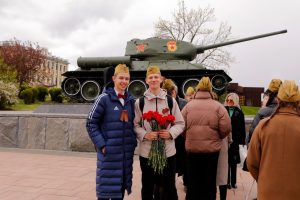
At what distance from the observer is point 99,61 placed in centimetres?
1694

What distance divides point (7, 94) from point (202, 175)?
83.9 ft

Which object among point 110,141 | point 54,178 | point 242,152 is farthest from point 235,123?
point 54,178

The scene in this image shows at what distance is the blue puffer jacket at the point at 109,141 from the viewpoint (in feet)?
12.5

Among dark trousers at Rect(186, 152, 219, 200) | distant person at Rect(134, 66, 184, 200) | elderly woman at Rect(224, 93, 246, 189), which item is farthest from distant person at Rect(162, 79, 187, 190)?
distant person at Rect(134, 66, 184, 200)

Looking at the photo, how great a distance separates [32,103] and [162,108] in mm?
33296

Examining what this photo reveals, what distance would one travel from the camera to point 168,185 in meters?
4.11

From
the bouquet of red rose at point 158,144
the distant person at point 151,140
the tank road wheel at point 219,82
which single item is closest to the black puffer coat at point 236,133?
the distant person at point 151,140

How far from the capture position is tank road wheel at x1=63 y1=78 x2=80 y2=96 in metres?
17.6

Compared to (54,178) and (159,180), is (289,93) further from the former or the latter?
(54,178)

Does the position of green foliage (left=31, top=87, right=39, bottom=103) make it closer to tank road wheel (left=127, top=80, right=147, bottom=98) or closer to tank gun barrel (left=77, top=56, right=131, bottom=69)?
tank gun barrel (left=77, top=56, right=131, bottom=69)

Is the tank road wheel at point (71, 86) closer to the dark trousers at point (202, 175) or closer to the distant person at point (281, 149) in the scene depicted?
the dark trousers at point (202, 175)

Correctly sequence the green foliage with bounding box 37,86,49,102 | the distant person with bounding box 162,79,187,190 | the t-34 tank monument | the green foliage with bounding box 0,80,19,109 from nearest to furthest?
the distant person with bounding box 162,79,187,190 < the t-34 tank monument < the green foliage with bounding box 0,80,19,109 < the green foliage with bounding box 37,86,49,102

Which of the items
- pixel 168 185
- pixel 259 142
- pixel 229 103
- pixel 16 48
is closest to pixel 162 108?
pixel 168 185

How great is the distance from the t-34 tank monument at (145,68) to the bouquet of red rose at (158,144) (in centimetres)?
1222
